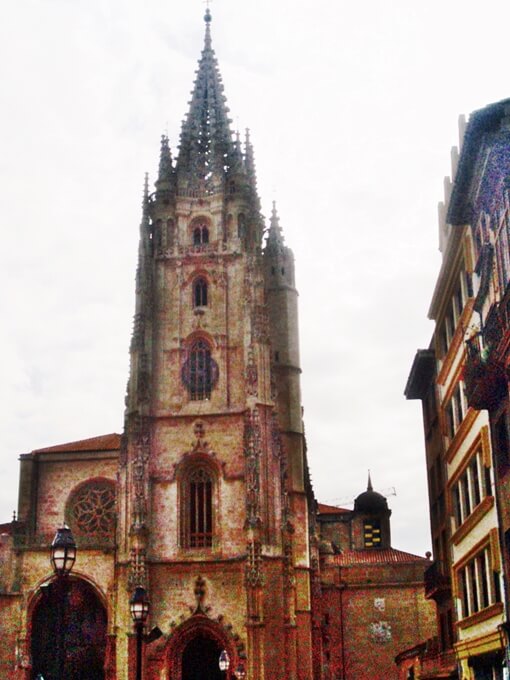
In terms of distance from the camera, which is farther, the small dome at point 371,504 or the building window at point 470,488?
the small dome at point 371,504

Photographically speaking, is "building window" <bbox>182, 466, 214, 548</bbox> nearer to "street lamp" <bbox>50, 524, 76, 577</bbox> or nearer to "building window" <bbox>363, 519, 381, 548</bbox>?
"building window" <bbox>363, 519, 381, 548</bbox>

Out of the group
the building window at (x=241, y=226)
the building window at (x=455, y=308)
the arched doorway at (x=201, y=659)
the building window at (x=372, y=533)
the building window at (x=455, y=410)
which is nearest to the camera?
the building window at (x=455, y=308)

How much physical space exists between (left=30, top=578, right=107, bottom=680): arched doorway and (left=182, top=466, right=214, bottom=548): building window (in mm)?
5882

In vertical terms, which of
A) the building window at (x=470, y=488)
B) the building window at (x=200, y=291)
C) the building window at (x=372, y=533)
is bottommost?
the building window at (x=470, y=488)

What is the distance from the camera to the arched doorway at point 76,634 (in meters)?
49.3

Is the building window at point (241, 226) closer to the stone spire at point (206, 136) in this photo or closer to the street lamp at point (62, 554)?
the stone spire at point (206, 136)

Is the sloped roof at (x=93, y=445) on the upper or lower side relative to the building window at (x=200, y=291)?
lower

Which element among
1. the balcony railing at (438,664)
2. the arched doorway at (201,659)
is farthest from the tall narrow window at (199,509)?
the balcony railing at (438,664)

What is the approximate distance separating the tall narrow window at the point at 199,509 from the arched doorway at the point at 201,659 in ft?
14.6

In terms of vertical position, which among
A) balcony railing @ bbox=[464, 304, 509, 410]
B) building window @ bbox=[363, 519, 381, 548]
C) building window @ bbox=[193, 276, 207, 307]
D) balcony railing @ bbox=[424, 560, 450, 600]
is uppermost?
building window @ bbox=[193, 276, 207, 307]

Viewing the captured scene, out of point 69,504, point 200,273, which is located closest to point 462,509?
point 200,273

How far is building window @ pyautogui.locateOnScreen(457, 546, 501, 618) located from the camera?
2533 centimetres

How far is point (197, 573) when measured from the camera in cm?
4750

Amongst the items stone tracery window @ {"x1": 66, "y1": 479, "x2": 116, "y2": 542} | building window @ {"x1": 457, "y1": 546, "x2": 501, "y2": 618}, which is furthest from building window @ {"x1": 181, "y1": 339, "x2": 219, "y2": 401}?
building window @ {"x1": 457, "y1": 546, "x2": 501, "y2": 618}
